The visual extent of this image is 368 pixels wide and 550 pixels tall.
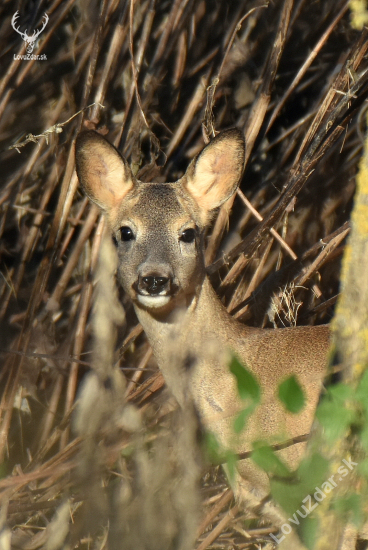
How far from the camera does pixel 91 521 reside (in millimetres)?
1476

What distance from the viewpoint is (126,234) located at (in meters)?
3.14

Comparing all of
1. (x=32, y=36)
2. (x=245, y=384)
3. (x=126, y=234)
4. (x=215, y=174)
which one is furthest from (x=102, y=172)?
(x=245, y=384)

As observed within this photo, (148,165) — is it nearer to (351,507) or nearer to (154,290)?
(154,290)

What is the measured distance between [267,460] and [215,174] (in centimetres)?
240

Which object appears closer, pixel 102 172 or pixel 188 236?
pixel 188 236

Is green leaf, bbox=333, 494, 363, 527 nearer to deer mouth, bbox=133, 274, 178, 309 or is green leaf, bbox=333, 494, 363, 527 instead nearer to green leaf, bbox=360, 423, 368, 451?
green leaf, bbox=360, 423, 368, 451

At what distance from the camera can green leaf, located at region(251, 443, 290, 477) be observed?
1183 millimetres

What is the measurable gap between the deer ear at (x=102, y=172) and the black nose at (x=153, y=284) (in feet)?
2.59

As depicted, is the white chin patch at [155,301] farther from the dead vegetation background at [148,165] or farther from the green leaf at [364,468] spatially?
the green leaf at [364,468]

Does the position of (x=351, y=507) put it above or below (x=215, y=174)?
above

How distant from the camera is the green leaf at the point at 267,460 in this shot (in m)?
1.18

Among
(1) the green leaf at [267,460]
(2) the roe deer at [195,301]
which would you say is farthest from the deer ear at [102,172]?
(1) the green leaf at [267,460]

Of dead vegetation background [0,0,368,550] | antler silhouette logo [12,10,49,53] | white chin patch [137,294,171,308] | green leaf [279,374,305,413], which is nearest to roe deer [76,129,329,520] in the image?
white chin patch [137,294,171,308]

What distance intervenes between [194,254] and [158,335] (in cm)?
40
